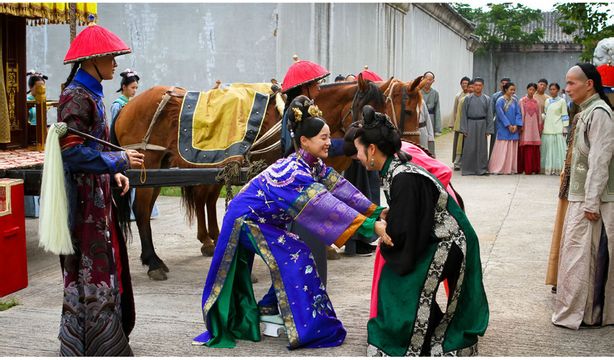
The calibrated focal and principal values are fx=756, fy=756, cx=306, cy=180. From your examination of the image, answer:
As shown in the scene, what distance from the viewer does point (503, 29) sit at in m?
33.1

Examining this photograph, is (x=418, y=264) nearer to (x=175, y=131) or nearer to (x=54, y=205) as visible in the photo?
(x=54, y=205)

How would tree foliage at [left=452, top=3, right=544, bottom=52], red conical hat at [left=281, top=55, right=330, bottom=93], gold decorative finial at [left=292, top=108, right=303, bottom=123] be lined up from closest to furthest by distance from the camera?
1. gold decorative finial at [left=292, top=108, right=303, bottom=123]
2. red conical hat at [left=281, top=55, right=330, bottom=93]
3. tree foliage at [left=452, top=3, right=544, bottom=52]

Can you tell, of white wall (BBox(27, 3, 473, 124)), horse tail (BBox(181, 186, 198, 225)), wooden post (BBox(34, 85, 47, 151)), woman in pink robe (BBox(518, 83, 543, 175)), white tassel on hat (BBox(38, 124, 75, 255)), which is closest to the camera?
white tassel on hat (BBox(38, 124, 75, 255))

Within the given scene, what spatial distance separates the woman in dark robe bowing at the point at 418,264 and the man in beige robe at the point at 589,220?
99 cm

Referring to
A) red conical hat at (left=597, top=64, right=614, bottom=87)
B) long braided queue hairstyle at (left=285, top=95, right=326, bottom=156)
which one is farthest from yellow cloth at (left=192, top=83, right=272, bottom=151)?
red conical hat at (left=597, top=64, right=614, bottom=87)

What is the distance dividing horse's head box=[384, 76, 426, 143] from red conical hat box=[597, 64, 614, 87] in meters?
1.54

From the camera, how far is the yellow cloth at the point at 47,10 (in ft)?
25.1

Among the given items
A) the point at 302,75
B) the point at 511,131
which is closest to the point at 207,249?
the point at 302,75

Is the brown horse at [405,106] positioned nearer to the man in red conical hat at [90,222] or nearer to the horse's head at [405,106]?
the horse's head at [405,106]

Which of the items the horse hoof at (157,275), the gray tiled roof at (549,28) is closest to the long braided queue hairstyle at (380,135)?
the horse hoof at (157,275)

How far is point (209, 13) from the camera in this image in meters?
14.0

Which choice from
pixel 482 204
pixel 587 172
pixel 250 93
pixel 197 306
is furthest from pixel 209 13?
pixel 587 172

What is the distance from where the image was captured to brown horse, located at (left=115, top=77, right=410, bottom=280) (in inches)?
246

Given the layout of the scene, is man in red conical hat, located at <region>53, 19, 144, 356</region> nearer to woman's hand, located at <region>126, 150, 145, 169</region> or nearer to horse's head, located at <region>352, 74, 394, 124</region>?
woman's hand, located at <region>126, 150, 145, 169</region>
